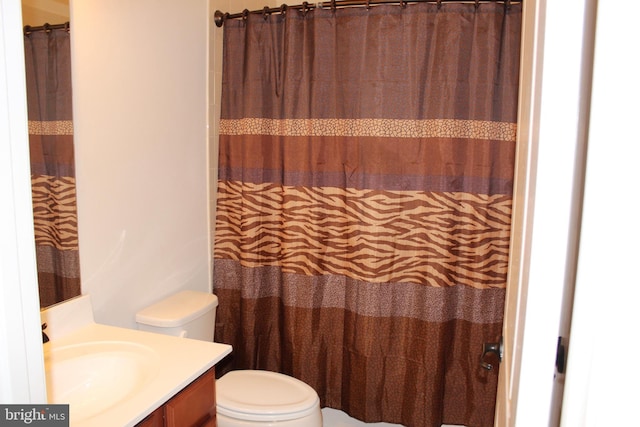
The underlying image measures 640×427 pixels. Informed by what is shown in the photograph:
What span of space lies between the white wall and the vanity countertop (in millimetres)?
117

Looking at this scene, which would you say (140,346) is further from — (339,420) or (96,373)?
(339,420)

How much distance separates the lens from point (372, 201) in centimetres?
215

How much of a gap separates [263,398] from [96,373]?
0.72 m

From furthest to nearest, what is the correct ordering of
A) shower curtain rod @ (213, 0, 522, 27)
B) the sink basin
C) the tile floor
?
the tile floor
shower curtain rod @ (213, 0, 522, 27)
the sink basin

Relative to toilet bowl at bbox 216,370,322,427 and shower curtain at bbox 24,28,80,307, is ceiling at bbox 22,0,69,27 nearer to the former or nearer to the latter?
shower curtain at bbox 24,28,80,307

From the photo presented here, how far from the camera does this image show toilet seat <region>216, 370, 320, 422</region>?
1744 mm

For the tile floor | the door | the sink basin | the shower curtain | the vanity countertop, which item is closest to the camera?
the door

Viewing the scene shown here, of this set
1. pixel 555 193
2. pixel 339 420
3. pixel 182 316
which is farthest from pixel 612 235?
pixel 339 420

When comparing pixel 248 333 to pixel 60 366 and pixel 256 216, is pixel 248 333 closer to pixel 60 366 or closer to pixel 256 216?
pixel 256 216

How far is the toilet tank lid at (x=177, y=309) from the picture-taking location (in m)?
1.77

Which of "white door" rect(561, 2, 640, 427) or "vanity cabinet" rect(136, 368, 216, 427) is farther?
"vanity cabinet" rect(136, 368, 216, 427)

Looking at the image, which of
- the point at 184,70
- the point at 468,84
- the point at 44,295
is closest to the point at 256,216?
the point at 184,70

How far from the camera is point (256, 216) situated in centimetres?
232

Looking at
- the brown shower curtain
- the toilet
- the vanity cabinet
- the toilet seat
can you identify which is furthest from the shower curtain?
the brown shower curtain
